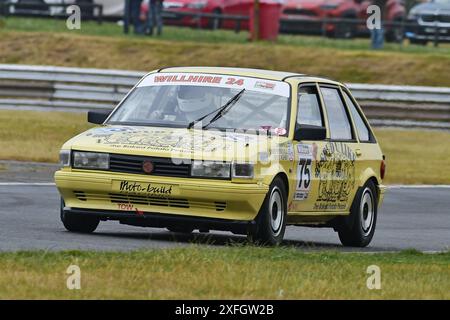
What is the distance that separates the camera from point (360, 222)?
12695 mm

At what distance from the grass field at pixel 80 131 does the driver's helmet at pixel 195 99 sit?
8.51 metres

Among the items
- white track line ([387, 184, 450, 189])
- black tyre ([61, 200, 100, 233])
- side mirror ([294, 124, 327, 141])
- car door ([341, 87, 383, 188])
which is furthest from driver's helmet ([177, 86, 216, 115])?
white track line ([387, 184, 450, 189])

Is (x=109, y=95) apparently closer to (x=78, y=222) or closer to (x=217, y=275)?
(x=78, y=222)

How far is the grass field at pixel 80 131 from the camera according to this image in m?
21.0

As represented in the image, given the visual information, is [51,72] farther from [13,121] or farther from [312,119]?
[312,119]

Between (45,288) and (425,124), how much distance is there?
19.2 m

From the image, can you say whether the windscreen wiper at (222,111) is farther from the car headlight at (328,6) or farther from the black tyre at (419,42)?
the car headlight at (328,6)

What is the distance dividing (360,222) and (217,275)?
4.02m

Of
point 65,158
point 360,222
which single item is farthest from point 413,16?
point 65,158

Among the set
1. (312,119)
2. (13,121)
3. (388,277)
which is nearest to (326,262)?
(388,277)

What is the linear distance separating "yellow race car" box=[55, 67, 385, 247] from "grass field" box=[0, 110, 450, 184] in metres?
8.05

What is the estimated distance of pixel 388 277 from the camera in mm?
9328

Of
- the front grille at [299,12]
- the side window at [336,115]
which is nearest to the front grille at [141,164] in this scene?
the side window at [336,115]

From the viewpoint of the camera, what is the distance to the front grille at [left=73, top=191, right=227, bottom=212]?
1095 cm
